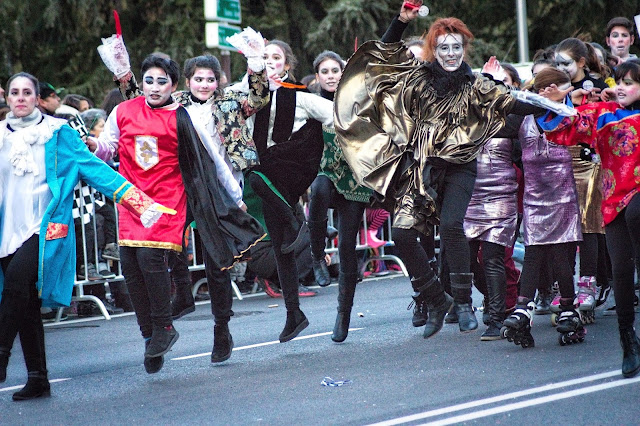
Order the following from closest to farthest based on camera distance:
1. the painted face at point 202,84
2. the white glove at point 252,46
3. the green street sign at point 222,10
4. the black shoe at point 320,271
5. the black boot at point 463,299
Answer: the white glove at point 252,46, the black boot at point 463,299, the painted face at point 202,84, the black shoe at point 320,271, the green street sign at point 222,10

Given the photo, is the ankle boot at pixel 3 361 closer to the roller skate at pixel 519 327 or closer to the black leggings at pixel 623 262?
the roller skate at pixel 519 327

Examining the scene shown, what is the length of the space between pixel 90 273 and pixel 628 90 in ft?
20.1

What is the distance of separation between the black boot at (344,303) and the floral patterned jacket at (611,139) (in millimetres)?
2054

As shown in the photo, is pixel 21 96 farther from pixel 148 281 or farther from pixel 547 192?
pixel 547 192

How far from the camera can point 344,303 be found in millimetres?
7980

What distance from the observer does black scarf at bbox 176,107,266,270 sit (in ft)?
22.7

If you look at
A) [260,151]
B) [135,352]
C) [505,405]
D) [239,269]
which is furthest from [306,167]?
[239,269]

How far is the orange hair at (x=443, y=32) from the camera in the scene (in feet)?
23.9

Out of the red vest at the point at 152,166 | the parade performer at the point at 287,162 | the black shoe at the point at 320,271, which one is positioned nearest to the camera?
the red vest at the point at 152,166

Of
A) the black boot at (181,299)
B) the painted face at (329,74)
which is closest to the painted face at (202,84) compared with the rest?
the painted face at (329,74)

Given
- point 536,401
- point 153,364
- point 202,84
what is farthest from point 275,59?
point 536,401

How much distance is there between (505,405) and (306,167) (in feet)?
8.99

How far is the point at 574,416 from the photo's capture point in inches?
214

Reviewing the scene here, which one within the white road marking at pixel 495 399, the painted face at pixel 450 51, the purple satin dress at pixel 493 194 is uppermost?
the painted face at pixel 450 51
